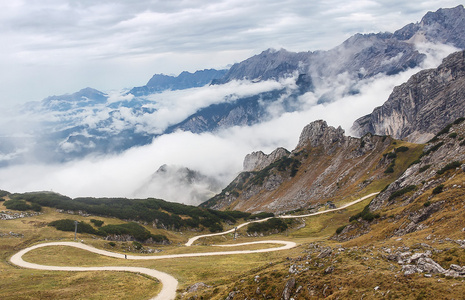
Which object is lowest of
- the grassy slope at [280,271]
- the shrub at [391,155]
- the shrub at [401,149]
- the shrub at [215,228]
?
A: the shrub at [215,228]

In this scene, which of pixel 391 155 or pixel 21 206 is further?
→ pixel 391 155

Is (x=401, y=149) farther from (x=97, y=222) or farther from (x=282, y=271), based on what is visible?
(x=97, y=222)

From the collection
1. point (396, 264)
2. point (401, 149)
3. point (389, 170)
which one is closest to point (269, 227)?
point (389, 170)

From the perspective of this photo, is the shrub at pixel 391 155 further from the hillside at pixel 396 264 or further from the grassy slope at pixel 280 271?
the hillside at pixel 396 264

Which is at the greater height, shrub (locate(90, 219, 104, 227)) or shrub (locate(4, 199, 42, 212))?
shrub (locate(4, 199, 42, 212))

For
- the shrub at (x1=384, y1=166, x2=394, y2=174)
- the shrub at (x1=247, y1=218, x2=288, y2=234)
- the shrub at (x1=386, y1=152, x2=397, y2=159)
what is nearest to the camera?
the shrub at (x1=247, y1=218, x2=288, y2=234)

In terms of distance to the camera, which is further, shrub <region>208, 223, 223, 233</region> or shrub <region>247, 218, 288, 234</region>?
shrub <region>208, 223, 223, 233</region>

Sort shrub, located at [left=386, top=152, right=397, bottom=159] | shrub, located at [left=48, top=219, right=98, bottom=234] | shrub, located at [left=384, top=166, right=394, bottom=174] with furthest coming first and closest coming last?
shrub, located at [left=386, top=152, right=397, bottom=159] → shrub, located at [left=384, top=166, right=394, bottom=174] → shrub, located at [left=48, top=219, right=98, bottom=234]

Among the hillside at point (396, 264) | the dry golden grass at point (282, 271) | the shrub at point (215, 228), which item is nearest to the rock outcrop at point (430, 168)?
the dry golden grass at point (282, 271)

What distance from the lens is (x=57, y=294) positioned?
1854 inches

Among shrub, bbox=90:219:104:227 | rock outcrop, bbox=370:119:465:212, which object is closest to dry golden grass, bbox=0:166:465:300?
rock outcrop, bbox=370:119:465:212

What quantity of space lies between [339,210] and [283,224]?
81.7ft

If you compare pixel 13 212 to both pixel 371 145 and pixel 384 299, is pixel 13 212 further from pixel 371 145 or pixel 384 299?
pixel 371 145

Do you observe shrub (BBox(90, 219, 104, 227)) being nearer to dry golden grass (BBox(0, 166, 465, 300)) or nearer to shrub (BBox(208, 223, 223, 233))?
dry golden grass (BBox(0, 166, 465, 300))
